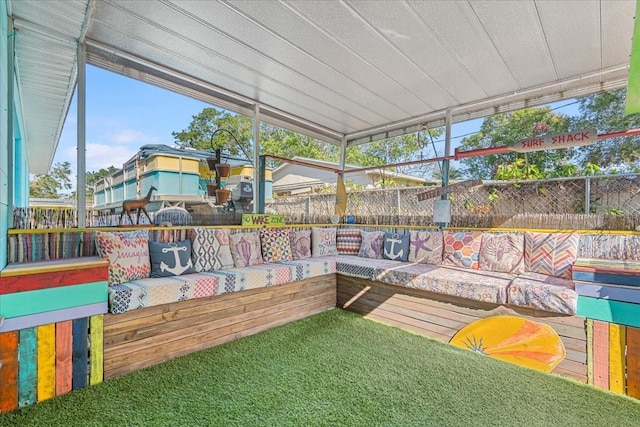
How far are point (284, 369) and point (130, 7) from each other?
2.79 m

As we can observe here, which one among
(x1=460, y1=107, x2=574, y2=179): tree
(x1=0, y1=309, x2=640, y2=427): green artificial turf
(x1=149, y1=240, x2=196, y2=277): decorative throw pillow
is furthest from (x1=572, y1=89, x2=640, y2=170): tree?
(x1=149, y1=240, x2=196, y2=277): decorative throw pillow

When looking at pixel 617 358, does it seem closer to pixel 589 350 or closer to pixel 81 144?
pixel 589 350

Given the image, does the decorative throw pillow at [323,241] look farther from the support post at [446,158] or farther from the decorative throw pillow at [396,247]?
the support post at [446,158]

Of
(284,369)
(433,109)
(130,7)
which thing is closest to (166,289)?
(284,369)

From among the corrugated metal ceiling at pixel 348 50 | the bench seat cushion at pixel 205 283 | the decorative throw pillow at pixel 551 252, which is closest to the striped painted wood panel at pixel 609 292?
the decorative throw pillow at pixel 551 252

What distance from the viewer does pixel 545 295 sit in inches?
87.2

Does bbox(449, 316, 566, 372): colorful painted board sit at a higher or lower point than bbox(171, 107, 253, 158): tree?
lower

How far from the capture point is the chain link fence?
2.83m

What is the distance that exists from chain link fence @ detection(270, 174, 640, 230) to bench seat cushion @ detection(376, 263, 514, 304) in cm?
69

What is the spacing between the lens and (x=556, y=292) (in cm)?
219

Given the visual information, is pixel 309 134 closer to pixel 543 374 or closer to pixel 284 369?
pixel 284 369

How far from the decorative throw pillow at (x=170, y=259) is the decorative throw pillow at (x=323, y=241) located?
1623 mm

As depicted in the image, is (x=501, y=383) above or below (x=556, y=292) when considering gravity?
below

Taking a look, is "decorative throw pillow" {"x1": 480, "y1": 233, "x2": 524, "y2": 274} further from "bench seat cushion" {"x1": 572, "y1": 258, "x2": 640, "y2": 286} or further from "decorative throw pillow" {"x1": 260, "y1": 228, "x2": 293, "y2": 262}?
"decorative throw pillow" {"x1": 260, "y1": 228, "x2": 293, "y2": 262}
